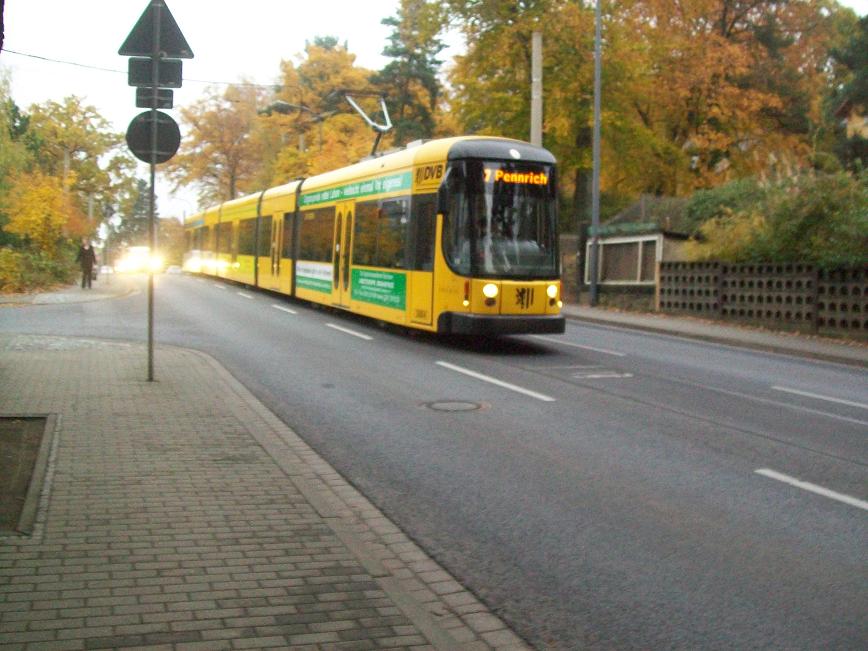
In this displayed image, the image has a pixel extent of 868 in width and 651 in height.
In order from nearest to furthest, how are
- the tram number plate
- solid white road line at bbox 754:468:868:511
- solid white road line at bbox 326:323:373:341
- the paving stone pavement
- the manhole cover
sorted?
the paving stone pavement
solid white road line at bbox 754:468:868:511
the manhole cover
the tram number plate
solid white road line at bbox 326:323:373:341

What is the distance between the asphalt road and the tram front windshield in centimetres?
143

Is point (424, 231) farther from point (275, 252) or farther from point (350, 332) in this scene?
point (275, 252)

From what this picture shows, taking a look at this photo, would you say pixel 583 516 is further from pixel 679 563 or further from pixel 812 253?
pixel 812 253

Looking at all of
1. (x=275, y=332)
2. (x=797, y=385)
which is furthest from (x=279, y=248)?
(x=797, y=385)

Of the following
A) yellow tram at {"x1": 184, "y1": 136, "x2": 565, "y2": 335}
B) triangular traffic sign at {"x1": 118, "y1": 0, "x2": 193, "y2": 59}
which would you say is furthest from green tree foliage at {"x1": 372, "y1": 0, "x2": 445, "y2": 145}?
triangular traffic sign at {"x1": 118, "y1": 0, "x2": 193, "y2": 59}

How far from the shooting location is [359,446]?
8555 mm

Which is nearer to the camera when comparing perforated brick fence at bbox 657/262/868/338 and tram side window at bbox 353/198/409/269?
tram side window at bbox 353/198/409/269

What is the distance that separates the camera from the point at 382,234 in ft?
61.1

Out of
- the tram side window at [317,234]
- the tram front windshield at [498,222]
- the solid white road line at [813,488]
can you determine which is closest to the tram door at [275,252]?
the tram side window at [317,234]

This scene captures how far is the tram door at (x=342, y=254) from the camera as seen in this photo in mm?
20906

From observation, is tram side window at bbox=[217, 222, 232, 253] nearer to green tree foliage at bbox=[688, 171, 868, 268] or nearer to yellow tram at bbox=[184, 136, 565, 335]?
yellow tram at bbox=[184, 136, 565, 335]

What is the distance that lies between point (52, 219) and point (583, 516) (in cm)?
3137

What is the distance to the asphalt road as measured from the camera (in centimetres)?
484

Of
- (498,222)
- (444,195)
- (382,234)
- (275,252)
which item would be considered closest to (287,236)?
(275,252)
